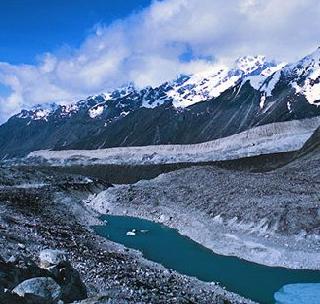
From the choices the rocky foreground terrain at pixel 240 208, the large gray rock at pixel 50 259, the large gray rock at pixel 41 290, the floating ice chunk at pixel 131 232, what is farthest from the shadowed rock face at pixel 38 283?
the floating ice chunk at pixel 131 232

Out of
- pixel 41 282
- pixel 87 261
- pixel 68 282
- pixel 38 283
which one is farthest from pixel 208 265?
pixel 38 283

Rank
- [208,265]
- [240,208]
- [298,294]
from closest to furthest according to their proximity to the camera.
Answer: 1. [298,294]
2. [208,265]
3. [240,208]

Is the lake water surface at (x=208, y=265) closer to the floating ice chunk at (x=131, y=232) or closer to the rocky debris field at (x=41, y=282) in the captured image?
the floating ice chunk at (x=131, y=232)

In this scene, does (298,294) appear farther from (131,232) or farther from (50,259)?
(131,232)

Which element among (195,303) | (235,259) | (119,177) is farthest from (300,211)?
(119,177)

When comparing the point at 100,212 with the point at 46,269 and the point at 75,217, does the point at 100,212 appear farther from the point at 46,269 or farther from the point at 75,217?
the point at 46,269
